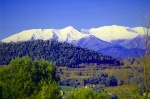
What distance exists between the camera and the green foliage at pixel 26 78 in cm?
5647

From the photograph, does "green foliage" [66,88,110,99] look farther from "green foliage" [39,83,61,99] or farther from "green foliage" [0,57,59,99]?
"green foliage" [0,57,59,99]

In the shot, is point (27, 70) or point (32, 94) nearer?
point (32, 94)

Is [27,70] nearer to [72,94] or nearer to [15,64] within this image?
[15,64]

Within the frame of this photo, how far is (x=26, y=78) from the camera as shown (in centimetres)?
5869

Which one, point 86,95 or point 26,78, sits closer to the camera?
point 86,95

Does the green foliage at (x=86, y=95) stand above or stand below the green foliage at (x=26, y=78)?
below

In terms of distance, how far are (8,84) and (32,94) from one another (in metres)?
5.79

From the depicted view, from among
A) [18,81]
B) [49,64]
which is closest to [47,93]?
[18,81]

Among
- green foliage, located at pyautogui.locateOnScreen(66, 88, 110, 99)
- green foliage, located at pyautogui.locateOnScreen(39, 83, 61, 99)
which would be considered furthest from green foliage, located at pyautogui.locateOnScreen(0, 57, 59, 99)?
green foliage, located at pyautogui.locateOnScreen(66, 88, 110, 99)

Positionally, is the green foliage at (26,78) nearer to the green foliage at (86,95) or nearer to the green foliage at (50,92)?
the green foliage at (50,92)

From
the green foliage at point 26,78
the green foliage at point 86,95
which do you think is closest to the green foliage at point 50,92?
the green foliage at point 26,78

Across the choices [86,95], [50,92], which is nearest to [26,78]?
[50,92]

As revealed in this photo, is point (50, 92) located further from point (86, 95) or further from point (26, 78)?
point (26, 78)

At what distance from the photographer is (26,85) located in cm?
5706
